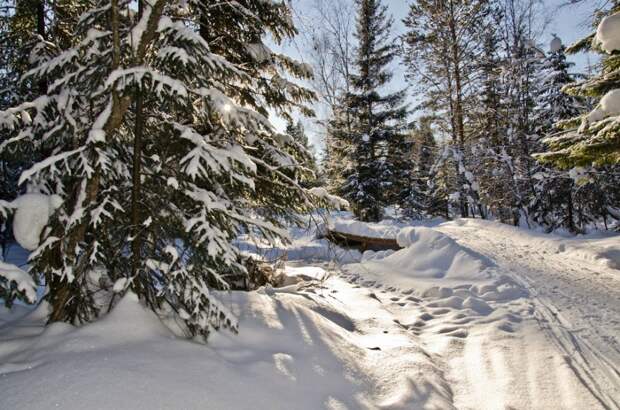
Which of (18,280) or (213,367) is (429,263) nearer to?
(213,367)

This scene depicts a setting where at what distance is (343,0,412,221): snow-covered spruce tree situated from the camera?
62.3ft

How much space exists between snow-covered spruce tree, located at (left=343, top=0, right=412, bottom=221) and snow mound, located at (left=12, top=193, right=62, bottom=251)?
16741 millimetres

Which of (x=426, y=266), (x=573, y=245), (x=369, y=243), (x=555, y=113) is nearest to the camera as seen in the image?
(x=426, y=266)

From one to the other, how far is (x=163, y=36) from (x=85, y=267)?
2272mm

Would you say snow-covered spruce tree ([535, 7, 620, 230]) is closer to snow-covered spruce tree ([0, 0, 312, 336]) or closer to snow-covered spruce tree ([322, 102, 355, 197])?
snow-covered spruce tree ([0, 0, 312, 336])

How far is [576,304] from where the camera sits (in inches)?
219

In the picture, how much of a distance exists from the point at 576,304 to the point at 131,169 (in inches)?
260

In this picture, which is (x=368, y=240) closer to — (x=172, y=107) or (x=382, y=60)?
(x=172, y=107)

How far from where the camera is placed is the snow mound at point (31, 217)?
9.23ft

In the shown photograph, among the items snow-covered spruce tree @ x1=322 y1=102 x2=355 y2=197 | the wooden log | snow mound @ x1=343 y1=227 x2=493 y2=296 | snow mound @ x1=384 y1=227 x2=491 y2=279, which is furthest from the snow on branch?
snow-covered spruce tree @ x1=322 y1=102 x2=355 y2=197

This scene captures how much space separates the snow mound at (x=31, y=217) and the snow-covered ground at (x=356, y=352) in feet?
2.54

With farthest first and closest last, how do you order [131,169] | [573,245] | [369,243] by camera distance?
[369,243], [573,245], [131,169]

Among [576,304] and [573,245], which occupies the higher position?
[573,245]

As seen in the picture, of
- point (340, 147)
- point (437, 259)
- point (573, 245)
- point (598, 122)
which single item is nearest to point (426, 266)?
point (437, 259)
